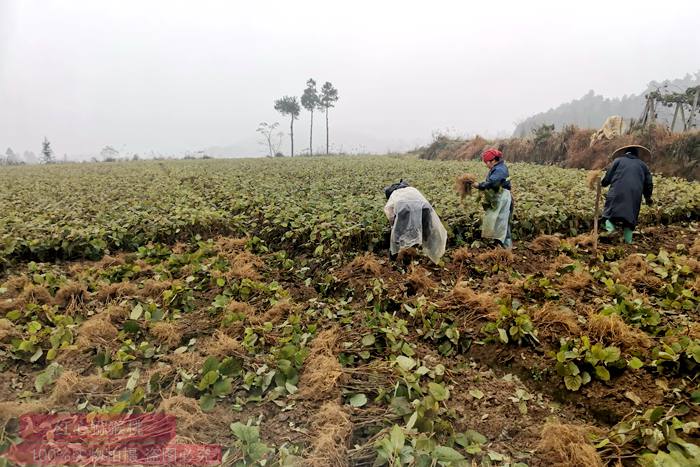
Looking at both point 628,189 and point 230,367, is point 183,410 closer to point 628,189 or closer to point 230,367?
point 230,367

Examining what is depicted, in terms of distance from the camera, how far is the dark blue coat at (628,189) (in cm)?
508

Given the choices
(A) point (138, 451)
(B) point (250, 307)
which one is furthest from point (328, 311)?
(A) point (138, 451)

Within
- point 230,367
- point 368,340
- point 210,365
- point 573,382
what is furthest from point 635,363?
point 210,365

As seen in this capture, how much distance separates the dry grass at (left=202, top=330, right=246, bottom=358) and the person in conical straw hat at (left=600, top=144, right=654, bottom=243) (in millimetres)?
4979

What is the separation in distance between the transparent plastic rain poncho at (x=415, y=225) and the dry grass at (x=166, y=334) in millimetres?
2554

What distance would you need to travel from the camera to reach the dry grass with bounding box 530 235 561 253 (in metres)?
5.16

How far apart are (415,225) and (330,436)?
2.82 metres

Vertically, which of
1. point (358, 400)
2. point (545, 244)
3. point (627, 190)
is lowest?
point (358, 400)

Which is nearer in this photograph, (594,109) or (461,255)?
(461,255)

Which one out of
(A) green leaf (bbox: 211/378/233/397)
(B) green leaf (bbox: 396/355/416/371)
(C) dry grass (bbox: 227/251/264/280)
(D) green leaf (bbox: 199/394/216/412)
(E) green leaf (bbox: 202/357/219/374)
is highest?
(C) dry grass (bbox: 227/251/264/280)

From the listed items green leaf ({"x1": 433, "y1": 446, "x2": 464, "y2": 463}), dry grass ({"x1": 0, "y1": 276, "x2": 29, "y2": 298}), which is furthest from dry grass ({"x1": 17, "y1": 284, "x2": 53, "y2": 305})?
green leaf ({"x1": 433, "y1": 446, "x2": 464, "y2": 463})

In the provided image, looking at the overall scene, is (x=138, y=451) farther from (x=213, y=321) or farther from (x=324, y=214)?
(x=324, y=214)

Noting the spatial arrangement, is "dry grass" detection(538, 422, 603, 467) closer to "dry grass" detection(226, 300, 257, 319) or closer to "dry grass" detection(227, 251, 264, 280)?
"dry grass" detection(226, 300, 257, 319)

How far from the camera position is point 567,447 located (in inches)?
81.4
